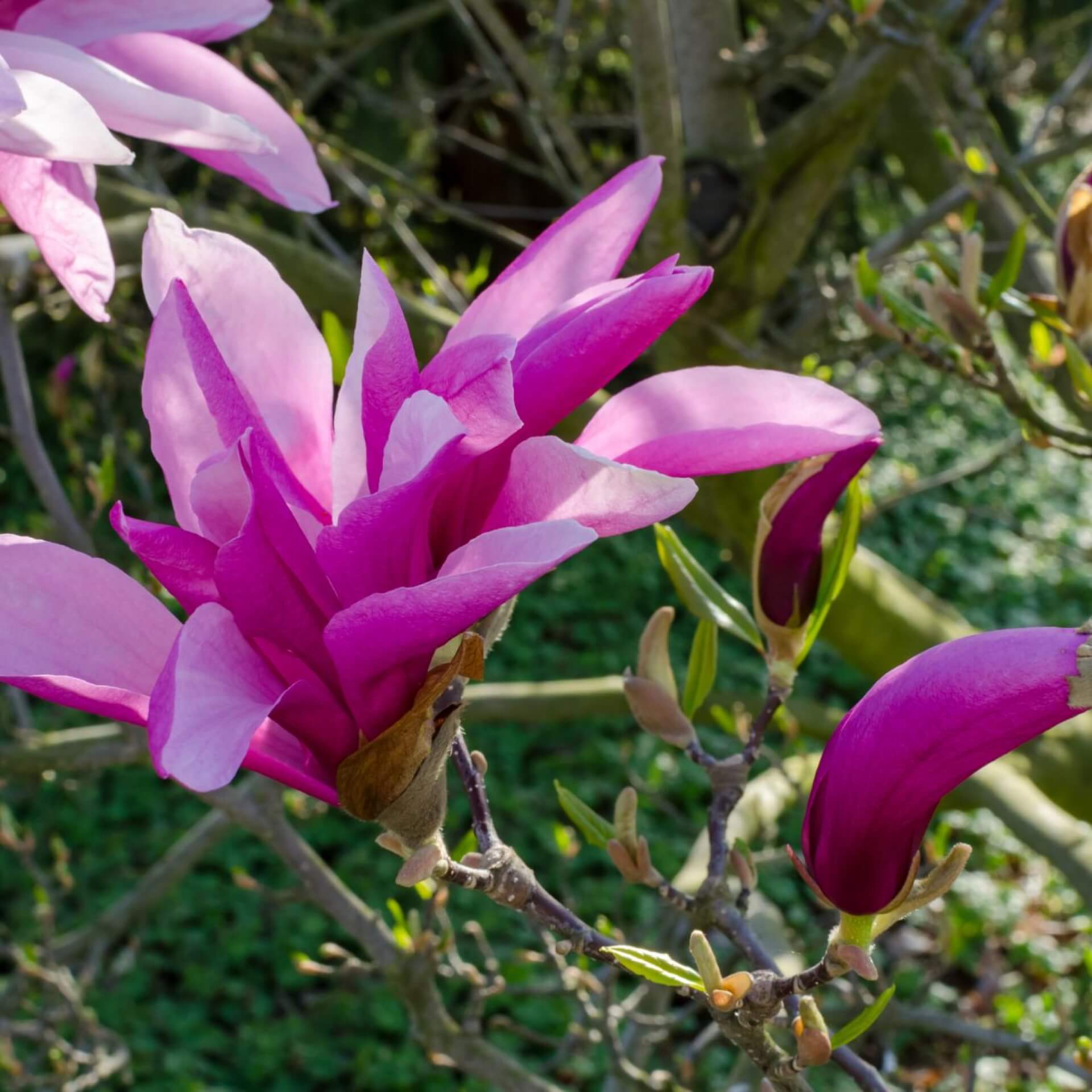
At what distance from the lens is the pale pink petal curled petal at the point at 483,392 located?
0.49m

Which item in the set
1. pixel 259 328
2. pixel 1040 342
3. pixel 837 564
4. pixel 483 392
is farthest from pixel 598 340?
pixel 1040 342

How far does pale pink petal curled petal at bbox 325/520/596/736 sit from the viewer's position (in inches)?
17.8

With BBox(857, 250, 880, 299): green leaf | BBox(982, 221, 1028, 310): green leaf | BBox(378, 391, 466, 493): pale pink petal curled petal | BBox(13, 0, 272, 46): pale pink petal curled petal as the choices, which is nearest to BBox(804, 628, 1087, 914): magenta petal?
BBox(378, 391, 466, 493): pale pink petal curled petal

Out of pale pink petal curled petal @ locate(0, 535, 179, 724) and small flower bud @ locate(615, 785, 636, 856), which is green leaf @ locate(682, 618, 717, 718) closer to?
small flower bud @ locate(615, 785, 636, 856)

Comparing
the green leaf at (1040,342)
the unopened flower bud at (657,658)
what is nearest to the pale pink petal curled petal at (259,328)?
the unopened flower bud at (657,658)

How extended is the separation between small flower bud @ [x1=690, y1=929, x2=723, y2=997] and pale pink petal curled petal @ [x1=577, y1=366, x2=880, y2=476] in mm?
217

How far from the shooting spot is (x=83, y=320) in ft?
15.5

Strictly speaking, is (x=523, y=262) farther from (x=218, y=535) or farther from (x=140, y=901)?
(x=140, y=901)

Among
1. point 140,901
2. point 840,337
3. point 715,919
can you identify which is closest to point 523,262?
point 715,919

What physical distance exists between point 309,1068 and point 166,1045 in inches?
17.1

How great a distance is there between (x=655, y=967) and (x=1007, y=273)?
764 millimetres

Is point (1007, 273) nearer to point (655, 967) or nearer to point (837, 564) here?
point (837, 564)

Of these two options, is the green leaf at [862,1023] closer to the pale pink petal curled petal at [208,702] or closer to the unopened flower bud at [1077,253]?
the pale pink petal curled petal at [208,702]

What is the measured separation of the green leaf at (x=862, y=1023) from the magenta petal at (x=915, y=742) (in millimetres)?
42
